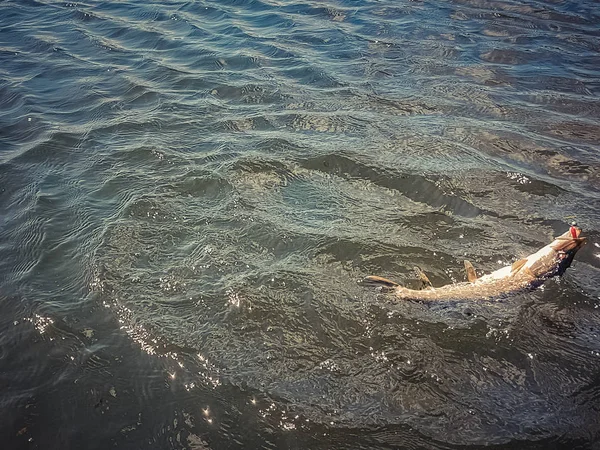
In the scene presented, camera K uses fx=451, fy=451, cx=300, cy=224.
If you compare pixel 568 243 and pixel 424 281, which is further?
pixel 424 281

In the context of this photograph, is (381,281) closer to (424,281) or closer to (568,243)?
(424,281)

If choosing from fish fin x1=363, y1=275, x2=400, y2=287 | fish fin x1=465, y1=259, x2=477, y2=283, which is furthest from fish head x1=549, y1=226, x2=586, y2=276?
fish fin x1=363, y1=275, x2=400, y2=287

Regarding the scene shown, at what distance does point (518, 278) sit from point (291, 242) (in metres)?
2.45

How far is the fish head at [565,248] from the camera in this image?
4441mm

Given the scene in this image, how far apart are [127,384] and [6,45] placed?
10.3 metres

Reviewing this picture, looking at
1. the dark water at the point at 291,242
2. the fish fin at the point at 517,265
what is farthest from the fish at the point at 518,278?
the dark water at the point at 291,242

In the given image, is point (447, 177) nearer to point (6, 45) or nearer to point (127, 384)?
point (127, 384)

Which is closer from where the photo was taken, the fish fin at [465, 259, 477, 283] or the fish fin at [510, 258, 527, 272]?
the fish fin at [510, 258, 527, 272]

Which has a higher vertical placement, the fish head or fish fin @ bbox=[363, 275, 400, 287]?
the fish head

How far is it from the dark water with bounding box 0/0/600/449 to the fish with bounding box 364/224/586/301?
0.16 meters

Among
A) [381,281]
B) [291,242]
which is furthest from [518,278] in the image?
[291,242]

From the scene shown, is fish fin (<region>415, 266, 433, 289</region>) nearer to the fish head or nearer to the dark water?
the dark water

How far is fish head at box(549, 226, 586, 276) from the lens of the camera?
444cm

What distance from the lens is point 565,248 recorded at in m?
4.45
